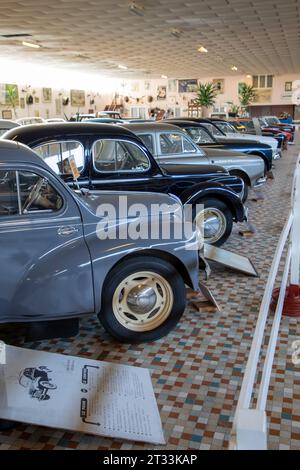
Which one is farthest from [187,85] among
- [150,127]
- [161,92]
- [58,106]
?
[150,127]

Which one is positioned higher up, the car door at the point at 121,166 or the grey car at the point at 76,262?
the car door at the point at 121,166

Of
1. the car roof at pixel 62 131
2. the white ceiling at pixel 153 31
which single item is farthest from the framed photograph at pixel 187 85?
the car roof at pixel 62 131

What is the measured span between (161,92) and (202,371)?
3481 cm

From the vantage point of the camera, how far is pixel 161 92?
3634 cm

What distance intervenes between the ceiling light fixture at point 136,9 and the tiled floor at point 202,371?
827 centimetres

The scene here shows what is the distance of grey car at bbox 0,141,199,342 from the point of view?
11.8ft

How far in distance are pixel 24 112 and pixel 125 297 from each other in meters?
24.2

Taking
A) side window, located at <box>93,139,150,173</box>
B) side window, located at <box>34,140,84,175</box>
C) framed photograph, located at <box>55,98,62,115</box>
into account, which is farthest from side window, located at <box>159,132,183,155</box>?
framed photograph, located at <box>55,98,62,115</box>

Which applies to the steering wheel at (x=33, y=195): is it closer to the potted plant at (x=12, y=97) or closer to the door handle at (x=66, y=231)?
the door handle at (x=66, y=231)

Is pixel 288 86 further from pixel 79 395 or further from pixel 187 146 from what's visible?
pixel 79 395

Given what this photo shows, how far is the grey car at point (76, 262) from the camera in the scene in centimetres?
361

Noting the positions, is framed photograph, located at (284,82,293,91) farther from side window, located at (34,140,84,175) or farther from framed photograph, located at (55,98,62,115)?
side window, located at (34,140,84,175)

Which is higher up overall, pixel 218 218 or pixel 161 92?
pixel 161 92

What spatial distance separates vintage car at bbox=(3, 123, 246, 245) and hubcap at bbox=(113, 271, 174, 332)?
2.02 metres
